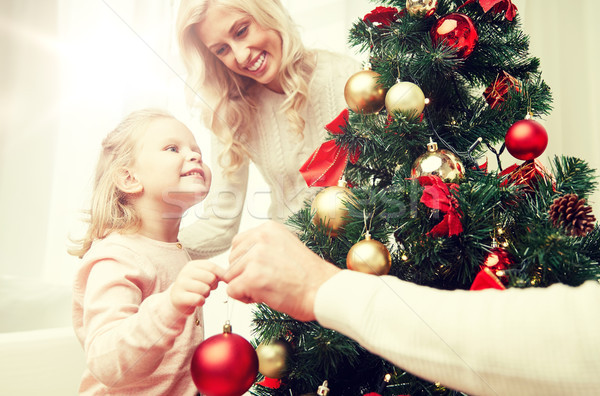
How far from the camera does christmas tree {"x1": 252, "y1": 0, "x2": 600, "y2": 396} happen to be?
35cm

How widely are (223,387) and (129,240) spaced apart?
0.15 metres

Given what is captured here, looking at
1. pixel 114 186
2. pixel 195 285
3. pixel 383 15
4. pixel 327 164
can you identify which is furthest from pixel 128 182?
pixel 383 15

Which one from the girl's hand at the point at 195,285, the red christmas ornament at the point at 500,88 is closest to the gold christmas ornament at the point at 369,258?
the girl's hand at the point at 195,285

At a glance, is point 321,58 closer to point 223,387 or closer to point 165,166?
point 165,166

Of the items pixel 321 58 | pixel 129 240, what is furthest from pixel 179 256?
pixel 321 58

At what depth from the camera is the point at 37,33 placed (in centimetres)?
50

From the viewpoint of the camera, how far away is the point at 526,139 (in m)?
0.41

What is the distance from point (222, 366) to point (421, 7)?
0.44m

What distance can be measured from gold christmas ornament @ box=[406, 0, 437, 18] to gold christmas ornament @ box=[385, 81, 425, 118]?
0.11m

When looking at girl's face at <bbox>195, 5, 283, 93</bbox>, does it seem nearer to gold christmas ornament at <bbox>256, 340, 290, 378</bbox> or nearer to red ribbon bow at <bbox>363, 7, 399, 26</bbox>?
red ribbon bow at <bbox>363, 7, 399, 26</bbox>

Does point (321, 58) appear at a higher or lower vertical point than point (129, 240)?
higher

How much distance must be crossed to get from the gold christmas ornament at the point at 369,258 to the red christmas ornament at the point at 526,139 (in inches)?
7.7

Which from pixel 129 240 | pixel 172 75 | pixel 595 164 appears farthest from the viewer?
pixel 595 164

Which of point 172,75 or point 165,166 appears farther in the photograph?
point 172,75
